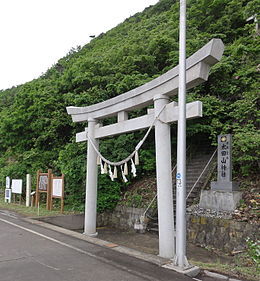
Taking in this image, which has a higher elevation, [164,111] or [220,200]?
[164,111]

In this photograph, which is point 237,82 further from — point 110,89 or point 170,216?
point 170,216

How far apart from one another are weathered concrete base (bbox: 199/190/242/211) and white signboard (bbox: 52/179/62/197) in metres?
6.35

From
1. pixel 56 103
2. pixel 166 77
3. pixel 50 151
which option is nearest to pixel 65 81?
pixel 56 103

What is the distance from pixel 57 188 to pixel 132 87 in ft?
19.5

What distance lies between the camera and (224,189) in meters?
8.77

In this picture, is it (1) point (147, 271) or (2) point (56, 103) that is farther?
(2) point (56, 103)

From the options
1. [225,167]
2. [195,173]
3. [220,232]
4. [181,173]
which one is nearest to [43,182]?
[195,173]

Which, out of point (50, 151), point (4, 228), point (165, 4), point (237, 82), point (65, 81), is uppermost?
point (165, 4)

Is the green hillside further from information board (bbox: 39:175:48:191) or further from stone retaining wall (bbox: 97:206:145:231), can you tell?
information board (bbox: 39:175:48:191)

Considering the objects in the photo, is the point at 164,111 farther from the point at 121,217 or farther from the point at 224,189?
the point at 121,217

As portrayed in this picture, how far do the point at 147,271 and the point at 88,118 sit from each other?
5356mm

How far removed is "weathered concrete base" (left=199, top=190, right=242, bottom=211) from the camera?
27.5 ft

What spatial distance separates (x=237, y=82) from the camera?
12.1 m

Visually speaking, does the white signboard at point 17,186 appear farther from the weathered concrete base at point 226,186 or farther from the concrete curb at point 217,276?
the concrete curb at point 217,276
